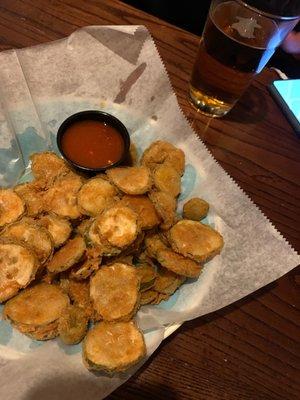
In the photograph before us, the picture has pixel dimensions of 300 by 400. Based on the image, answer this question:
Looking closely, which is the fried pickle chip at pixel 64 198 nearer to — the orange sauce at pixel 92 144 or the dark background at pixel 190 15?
the orange sauce at pixel 92 144

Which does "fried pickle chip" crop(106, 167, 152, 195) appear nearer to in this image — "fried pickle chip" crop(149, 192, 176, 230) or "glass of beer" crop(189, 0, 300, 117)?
"fried pickle chip" crop(149, 192, 176, 230)

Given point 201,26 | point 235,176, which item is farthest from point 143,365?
point 201,26

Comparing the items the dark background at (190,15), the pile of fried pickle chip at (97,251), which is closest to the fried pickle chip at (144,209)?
the pile of fried pickle chip at (97,251)

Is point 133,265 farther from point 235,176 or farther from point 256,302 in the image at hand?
point 235,176

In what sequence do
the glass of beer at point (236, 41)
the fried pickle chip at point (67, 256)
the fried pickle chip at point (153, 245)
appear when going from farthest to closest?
1. the glass of beer at point (236, 41)
2. the fried pickle chip at point (153, 245)
3. the fried pickle chip at point (67, 256)

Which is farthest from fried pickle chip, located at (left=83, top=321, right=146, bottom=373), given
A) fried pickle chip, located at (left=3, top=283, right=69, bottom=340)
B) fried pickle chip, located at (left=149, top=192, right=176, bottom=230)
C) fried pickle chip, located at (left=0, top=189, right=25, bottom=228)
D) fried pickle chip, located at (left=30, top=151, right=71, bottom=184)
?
fried pickle chip, located at (left=30, top=151, right=71, bottom=184)

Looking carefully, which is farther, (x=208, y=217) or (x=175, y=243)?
(x=208, y=217)
